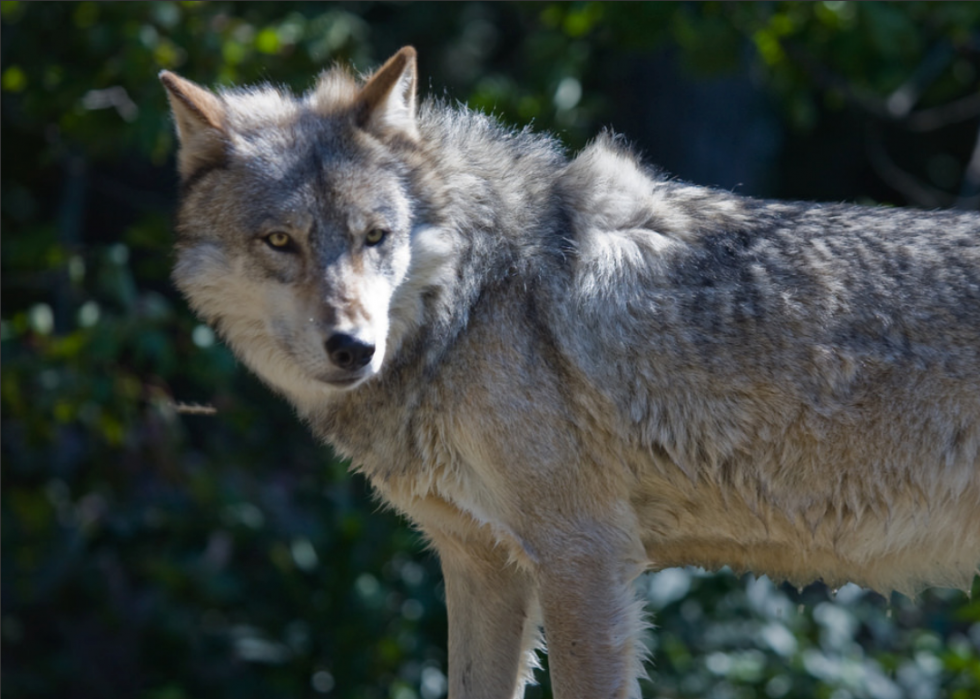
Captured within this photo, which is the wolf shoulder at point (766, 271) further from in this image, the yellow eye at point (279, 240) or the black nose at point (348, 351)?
the yellow eye at point (279, 240)

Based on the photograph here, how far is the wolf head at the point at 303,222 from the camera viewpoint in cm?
333

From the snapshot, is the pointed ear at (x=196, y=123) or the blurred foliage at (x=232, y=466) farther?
the blurred foliage at (x=232, y=466)

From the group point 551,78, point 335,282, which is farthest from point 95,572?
point 335,282

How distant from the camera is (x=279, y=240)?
3402 mm

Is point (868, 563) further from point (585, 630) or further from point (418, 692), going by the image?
point (418, 692)

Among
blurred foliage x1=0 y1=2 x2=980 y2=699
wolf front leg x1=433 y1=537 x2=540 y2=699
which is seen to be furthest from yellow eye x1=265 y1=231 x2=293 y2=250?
blurred foliage x1=0 y1=2 x2=980 y2=699

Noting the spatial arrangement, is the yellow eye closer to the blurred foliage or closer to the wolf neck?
the wolf neck

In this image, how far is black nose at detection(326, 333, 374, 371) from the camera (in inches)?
127

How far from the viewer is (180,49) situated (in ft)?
20.4

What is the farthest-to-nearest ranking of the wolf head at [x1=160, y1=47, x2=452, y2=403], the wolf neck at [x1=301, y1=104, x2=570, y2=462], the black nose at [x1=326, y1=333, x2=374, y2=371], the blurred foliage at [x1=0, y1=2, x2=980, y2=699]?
the blurred foliage at [x1=0, y1=2, x2=980, y2=699], the wolf neck at [x1=301, y1=104, x2=570, y2=462], the wolf head at [x1=160, y1=47, x2=452, y2=403], the black nose at [x1=326, y1=333, x2=374, y2=371]

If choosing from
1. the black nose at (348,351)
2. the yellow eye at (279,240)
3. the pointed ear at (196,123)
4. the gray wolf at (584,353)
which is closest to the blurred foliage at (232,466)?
the pointed ear at (196,123)

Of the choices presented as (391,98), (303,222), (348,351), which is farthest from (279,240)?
(391,98)

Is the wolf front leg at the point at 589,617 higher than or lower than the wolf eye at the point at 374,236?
lower

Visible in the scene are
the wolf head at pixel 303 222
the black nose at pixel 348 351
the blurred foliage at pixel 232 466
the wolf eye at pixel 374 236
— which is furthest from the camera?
the blurred foliage at pixel 232 466
